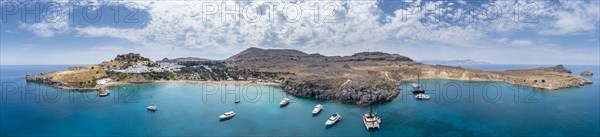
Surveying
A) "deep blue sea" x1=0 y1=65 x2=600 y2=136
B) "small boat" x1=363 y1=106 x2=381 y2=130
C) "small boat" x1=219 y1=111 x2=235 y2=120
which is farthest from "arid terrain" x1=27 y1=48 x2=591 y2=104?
"small boat" x1=219 y1=111 x2=235 y2=120

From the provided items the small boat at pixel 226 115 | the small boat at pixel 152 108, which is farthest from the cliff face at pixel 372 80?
the small boat at pixel 152 108

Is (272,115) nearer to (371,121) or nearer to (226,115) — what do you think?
(226,115)

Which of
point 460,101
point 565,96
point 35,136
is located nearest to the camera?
point 35,136

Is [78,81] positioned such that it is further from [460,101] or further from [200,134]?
[460,101]

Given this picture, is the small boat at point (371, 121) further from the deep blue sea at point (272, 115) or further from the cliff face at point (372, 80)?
the cliff face at point (372, 80)

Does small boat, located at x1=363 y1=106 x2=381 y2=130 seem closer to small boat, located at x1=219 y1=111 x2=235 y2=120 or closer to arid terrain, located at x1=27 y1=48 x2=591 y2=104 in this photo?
arid terrain, located at x1=27 y1=48 x2=591 y2=104

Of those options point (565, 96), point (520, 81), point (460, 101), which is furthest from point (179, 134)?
point (520, 81)

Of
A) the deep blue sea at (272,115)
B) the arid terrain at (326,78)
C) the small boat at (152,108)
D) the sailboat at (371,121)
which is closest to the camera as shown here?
the deep blue sea at (272,115)

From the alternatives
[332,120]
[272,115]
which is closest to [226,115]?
[272,115]
